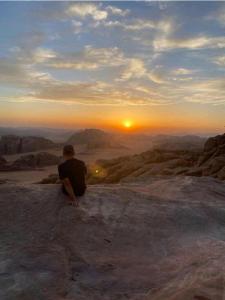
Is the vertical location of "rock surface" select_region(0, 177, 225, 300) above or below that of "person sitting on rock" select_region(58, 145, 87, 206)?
below

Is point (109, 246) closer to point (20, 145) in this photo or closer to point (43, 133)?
point (20, 145)

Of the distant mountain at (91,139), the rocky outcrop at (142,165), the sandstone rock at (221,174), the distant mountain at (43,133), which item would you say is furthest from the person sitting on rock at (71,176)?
the distant mountain at (43,133)

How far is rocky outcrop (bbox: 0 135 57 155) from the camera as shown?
164ft

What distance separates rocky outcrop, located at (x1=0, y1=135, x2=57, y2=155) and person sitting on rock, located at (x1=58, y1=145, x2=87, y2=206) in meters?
43.4

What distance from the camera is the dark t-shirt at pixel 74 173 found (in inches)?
301

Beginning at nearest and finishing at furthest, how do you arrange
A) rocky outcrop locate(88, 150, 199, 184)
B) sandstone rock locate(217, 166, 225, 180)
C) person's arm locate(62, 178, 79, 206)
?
person's arm locate(62, 178, 79, 206) < sandstone rock locate(217, 166, 225, 180) < rocky outcrop locate(88, 150, 199, 184)

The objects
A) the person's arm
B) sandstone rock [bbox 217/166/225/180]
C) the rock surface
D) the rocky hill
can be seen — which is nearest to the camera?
the rock surface

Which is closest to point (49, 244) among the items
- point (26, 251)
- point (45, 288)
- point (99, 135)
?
point (26, 251)

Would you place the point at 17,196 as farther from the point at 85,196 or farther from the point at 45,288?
the point at 45,288

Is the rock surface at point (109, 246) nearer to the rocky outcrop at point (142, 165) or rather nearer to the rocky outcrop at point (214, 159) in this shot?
the rocky outcrop at point (214, 159)

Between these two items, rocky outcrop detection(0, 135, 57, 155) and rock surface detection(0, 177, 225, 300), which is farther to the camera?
rocky outcrop detection(0, 135, 57, 155)

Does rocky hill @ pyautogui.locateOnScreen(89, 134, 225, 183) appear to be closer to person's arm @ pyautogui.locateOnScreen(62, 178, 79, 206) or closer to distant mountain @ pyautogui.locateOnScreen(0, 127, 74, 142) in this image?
person's arm @ pyautogui.locateOnScreen(62, 178, 79, 206)

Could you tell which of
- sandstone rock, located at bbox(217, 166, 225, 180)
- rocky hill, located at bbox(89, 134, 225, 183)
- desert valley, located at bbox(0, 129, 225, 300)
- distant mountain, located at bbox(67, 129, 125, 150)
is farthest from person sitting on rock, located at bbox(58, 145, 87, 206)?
distant mountain, located at bbox(67, 129, 125, 150)

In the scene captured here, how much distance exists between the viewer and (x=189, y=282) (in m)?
4.35
